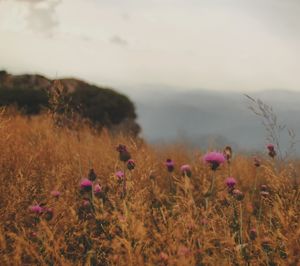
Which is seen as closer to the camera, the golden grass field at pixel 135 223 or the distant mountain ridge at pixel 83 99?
the golden grass field at pixel 135 223

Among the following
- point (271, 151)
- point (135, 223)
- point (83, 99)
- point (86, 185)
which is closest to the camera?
point (135, 223)

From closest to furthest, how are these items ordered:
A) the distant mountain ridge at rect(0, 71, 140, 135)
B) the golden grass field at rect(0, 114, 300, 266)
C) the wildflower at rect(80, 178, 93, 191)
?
the golden grass field at rect(0, 114, 300, 266) → the wildflower at rect(80, 178, 93, 191) → the distant mountain ridge at rect(0, 71, 140, 135)

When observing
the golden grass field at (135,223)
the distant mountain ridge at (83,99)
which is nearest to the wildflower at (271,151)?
the golden grass field at (135,223)

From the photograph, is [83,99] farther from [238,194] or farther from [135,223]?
[135,223]

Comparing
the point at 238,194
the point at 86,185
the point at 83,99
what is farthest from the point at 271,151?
the point at 83,99

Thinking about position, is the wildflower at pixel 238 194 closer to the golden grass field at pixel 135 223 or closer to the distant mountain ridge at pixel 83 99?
the golden grass field at pixel 135 223

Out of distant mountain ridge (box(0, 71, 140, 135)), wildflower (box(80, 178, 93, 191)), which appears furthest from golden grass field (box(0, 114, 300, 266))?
distant mountain ridge (box(0, 71, 140, 135))

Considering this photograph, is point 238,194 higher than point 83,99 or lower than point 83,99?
higher

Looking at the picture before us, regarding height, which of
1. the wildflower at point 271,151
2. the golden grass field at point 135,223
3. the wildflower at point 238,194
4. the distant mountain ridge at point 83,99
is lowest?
the distant mountain ridge at point 83,99

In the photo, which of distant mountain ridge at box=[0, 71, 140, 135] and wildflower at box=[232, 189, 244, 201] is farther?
distant mountain ridge at box=[0, 71, 140, 135]

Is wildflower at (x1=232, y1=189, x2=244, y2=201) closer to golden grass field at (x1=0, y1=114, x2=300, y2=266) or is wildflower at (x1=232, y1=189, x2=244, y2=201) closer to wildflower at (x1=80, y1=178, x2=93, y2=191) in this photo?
golden grass field at (x1=0, y1=114, x2=300, y2=266)

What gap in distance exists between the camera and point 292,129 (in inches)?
152

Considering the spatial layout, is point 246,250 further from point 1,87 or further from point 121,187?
point 1,87

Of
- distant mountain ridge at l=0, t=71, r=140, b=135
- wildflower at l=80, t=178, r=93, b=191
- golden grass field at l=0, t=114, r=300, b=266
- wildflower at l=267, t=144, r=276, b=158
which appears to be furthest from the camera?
distant mountain ridge at l=0, t=71, r=140, b=135
